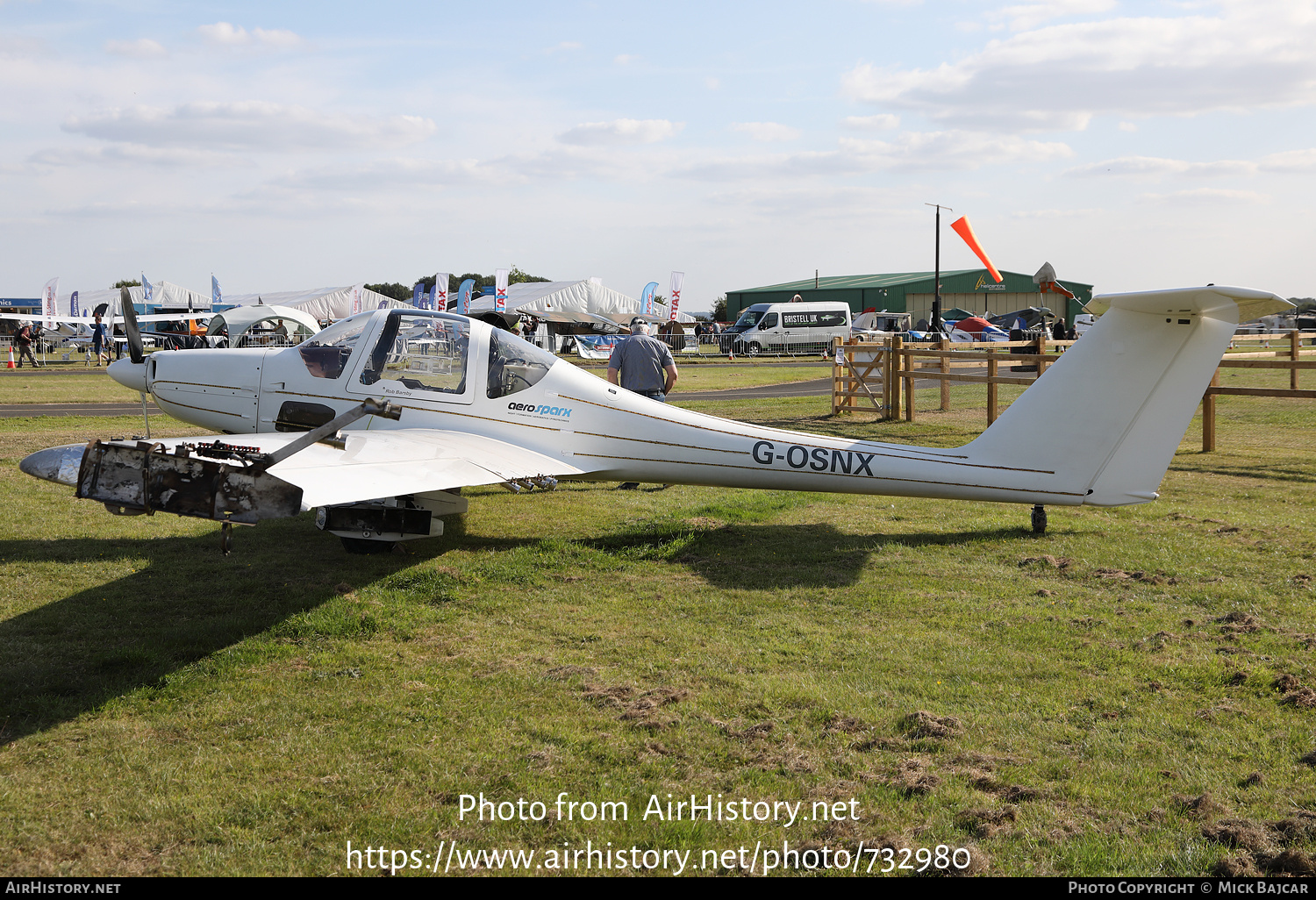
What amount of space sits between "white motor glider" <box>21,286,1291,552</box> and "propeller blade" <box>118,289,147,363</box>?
64 millimetres

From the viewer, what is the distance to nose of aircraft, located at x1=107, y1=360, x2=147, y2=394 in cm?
948

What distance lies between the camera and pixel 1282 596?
240 inches

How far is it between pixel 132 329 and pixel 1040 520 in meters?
9.19

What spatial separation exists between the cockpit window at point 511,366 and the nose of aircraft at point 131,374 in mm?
4081

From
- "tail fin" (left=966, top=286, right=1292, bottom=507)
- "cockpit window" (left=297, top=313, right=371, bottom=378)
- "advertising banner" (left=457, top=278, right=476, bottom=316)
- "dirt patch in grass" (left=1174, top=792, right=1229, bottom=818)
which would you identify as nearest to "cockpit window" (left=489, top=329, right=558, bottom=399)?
"cockpit window" (left=297, top=313, right=371, bottom=378)

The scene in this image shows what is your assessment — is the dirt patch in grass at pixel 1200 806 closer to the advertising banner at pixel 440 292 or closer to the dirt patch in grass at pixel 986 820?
the dirt patch in grass at pixel 986 820

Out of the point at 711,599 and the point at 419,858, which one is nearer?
the point at 419,858

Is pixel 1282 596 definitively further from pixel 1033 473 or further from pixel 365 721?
pixel 365 721

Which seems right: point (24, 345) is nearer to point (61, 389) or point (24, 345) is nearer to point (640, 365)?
point (61, 389)

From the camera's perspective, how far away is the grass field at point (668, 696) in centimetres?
341

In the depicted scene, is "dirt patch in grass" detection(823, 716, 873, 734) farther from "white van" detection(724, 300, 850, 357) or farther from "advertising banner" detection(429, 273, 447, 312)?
"white van" detection(724, 300, 850, 357)

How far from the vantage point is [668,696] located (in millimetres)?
4613
